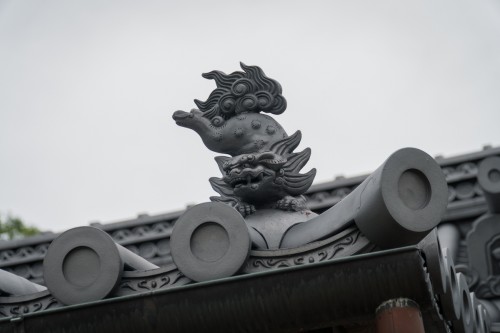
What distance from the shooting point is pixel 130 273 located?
254 inches

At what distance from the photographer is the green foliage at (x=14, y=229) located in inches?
1420

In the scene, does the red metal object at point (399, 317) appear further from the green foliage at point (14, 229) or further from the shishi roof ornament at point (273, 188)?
the green foliage at point (14, 229)

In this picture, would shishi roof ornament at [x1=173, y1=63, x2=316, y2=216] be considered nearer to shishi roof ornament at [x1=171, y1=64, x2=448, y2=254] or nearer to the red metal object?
shishi roof ornament at [x1=171, y1=64, x2=448, y2=254]

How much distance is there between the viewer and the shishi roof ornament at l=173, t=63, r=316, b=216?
723cm

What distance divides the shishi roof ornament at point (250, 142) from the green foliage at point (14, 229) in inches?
1120

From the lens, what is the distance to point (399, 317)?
6121 millimetres

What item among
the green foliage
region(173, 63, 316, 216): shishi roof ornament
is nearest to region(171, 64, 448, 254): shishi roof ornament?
region(173, 63, 316, 216): shishi roof ornament

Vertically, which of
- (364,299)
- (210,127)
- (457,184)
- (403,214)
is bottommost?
(364,299)

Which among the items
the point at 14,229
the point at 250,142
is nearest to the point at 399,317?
the point at 250,142

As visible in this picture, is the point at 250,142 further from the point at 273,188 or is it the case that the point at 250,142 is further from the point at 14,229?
the point at 14,229

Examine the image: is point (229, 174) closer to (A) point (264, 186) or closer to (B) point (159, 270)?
(A) point (264, 186)

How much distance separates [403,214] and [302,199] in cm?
147

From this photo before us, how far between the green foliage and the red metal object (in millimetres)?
29997

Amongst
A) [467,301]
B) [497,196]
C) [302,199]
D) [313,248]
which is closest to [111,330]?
[313,248]
